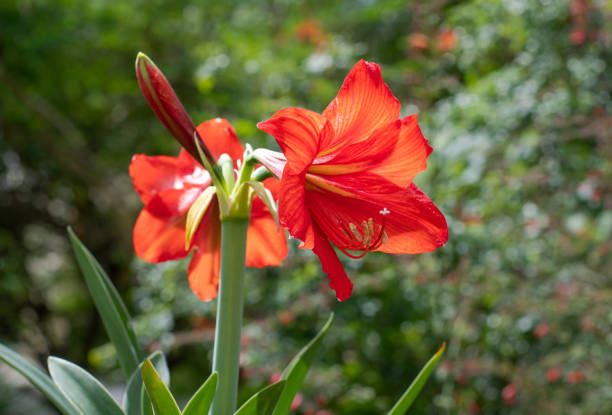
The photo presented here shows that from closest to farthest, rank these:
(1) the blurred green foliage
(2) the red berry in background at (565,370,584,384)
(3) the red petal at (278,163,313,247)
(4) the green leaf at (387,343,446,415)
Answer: (3) the red petal at (278,163,313,247) < (4) the green leaf at (387,343,446,415) < (2) the red berry in background at (565,370,584,384) < (1) the blurred green foliage

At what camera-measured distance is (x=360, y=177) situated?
0.57 metres

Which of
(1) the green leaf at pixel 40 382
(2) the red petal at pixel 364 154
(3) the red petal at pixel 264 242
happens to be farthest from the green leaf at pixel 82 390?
(2) the red petal at pixel 364 154

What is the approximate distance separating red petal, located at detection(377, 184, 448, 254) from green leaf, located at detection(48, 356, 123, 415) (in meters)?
0.32

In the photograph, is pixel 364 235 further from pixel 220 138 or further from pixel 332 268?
pixel 220 138

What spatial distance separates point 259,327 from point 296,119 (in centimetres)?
182

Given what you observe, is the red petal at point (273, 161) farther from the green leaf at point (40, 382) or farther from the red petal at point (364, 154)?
the green leaf at point (40, 382)

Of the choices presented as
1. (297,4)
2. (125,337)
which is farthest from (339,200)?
(297,4)

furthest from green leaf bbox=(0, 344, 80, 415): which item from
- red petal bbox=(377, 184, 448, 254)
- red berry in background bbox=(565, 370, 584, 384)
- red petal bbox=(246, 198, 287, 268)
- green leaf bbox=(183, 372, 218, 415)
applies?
red berry in background bbox=(565, 370, 584, 384)

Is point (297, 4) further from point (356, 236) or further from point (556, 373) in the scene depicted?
point (356, 236)

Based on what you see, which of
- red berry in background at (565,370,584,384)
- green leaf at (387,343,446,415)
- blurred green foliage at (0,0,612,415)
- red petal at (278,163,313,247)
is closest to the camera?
red petal at (278,163,313,247)

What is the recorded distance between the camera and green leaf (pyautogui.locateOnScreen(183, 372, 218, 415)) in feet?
1.68

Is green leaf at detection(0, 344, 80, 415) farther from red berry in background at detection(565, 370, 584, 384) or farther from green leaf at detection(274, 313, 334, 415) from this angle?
red berry in background at detection(565, 370, 584, 384)

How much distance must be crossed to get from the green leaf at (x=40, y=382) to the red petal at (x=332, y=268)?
0.28 m

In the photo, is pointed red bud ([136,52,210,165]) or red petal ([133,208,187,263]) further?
red petal ([133,208,187,263])
